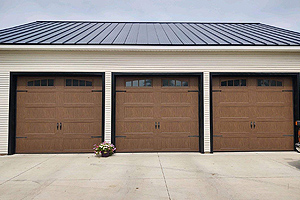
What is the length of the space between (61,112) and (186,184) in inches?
187

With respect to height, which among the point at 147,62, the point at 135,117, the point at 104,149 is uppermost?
the point at 147,62

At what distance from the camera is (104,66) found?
6680 millimetres

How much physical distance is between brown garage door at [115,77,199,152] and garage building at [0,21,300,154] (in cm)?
3

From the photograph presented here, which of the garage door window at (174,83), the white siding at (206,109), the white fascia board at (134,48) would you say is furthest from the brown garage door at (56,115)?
the white siding at (206,109)

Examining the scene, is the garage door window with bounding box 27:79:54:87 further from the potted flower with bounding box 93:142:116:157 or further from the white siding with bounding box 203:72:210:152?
the white siding with bounding box 203:72:210:152

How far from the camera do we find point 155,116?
676cm

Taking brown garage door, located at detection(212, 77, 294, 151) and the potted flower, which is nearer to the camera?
the potted flower

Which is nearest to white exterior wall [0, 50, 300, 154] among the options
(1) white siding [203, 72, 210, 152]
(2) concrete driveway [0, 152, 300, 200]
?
(1) white siding [203, 72, 210, 152]

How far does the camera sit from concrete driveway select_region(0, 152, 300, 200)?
3523 millimetres

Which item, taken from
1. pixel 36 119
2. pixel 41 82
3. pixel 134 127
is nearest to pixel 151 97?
pixel 134 127

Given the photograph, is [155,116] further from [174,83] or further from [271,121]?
[271,121]

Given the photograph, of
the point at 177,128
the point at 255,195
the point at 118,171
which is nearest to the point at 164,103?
the point at 177,128

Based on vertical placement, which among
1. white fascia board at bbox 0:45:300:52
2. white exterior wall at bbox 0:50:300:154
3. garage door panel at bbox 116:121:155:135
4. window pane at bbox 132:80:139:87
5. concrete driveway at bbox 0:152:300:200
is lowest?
concrete driveway at bbox 0:152:300:200

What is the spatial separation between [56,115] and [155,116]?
3.32 meters
